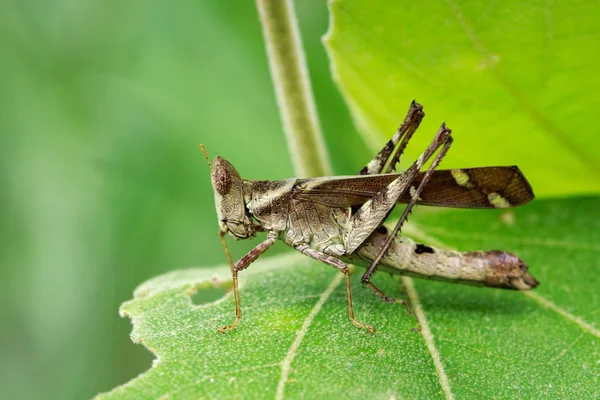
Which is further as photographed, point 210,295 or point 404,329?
point 210,295

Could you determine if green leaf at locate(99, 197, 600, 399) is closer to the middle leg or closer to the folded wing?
the middle leg

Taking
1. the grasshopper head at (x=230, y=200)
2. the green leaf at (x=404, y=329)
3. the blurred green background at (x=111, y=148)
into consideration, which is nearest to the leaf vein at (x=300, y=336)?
the green leaf at (x=404, y=329)

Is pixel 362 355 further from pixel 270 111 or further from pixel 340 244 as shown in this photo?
pixel 270 111

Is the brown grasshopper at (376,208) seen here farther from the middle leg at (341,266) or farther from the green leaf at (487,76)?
the green leaf at (487,76)

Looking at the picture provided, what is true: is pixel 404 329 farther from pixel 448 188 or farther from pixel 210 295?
pixel 210 295

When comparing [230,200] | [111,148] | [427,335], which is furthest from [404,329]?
[111,148]
